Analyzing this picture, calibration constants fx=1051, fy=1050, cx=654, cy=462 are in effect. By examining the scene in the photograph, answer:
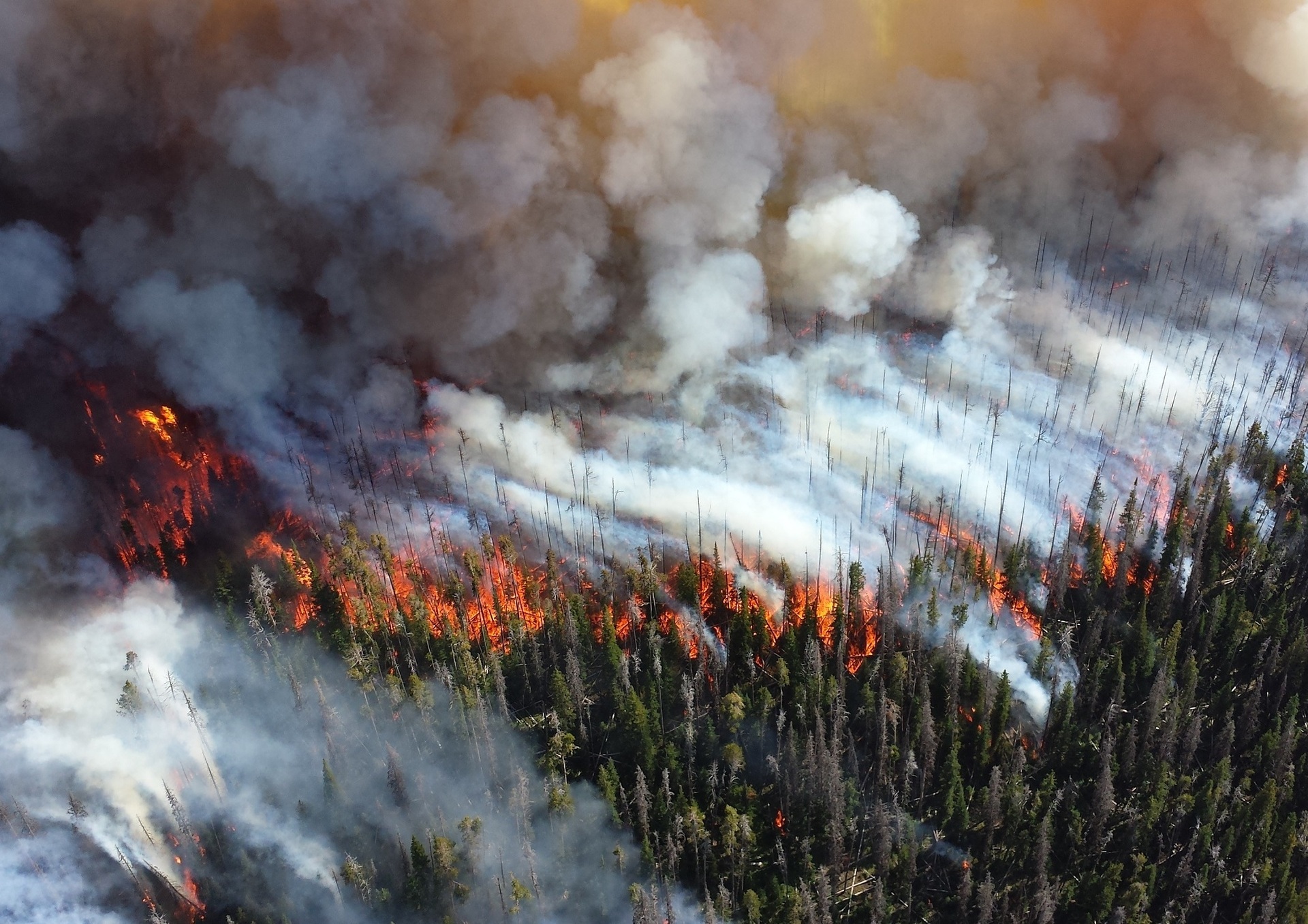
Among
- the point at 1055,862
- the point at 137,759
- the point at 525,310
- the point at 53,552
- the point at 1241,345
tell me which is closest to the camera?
the point at 1055,862

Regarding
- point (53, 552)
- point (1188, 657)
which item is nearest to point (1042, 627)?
point (1188, 657)

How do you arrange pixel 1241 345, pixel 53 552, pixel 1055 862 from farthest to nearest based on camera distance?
pixel 1241 345
pixel 53 552
pixel 1055 862

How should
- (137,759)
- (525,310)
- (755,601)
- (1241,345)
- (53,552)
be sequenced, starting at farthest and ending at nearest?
(1241,345)
(525,310)
(53,552)
(755,601)
(137,759)

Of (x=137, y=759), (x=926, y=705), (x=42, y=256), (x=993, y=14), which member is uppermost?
(x=993, y=14)

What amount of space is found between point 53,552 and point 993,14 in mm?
80929

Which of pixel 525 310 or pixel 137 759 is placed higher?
pixel 525 310

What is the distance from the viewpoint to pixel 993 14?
286 ft

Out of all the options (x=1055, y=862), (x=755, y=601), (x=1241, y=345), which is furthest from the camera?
(x=1241, y=345)

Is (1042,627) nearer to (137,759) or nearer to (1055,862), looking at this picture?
(1055,862)

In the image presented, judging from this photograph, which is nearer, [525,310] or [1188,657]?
[1188,657]

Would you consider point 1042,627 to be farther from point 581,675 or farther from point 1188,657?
point 581,675

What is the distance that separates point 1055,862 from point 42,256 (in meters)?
69.9

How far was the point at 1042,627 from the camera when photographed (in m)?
61.8

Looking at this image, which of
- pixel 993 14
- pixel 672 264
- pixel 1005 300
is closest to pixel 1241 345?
pixel 1005 300
